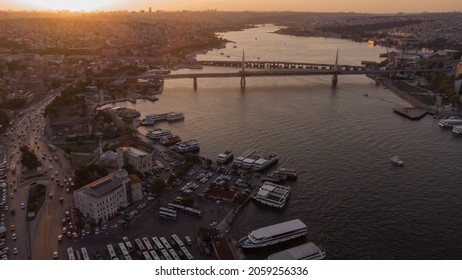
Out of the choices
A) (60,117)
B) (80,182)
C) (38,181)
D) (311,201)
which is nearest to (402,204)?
(311,201)

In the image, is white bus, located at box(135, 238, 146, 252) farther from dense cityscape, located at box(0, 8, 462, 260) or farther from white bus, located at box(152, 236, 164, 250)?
white bus, located at box(152, 236, 164, 250)

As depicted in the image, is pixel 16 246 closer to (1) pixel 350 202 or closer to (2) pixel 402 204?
(1) pixel 350 202

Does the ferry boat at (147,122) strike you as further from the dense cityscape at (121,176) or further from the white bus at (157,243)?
the white bus at (157,243)

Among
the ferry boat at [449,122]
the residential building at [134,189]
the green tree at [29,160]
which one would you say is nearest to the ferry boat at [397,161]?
the ferry boat at [449,122]

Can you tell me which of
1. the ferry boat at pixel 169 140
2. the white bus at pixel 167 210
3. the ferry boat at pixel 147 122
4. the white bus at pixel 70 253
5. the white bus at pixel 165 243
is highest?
the white bus at pixel 70 253

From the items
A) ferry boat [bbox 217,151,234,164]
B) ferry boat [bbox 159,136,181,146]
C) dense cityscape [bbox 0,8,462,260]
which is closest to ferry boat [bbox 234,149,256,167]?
dense cityscape [bbox 0,8,462,260]

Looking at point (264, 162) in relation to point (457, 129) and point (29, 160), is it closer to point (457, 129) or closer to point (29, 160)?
point (29, 160)
